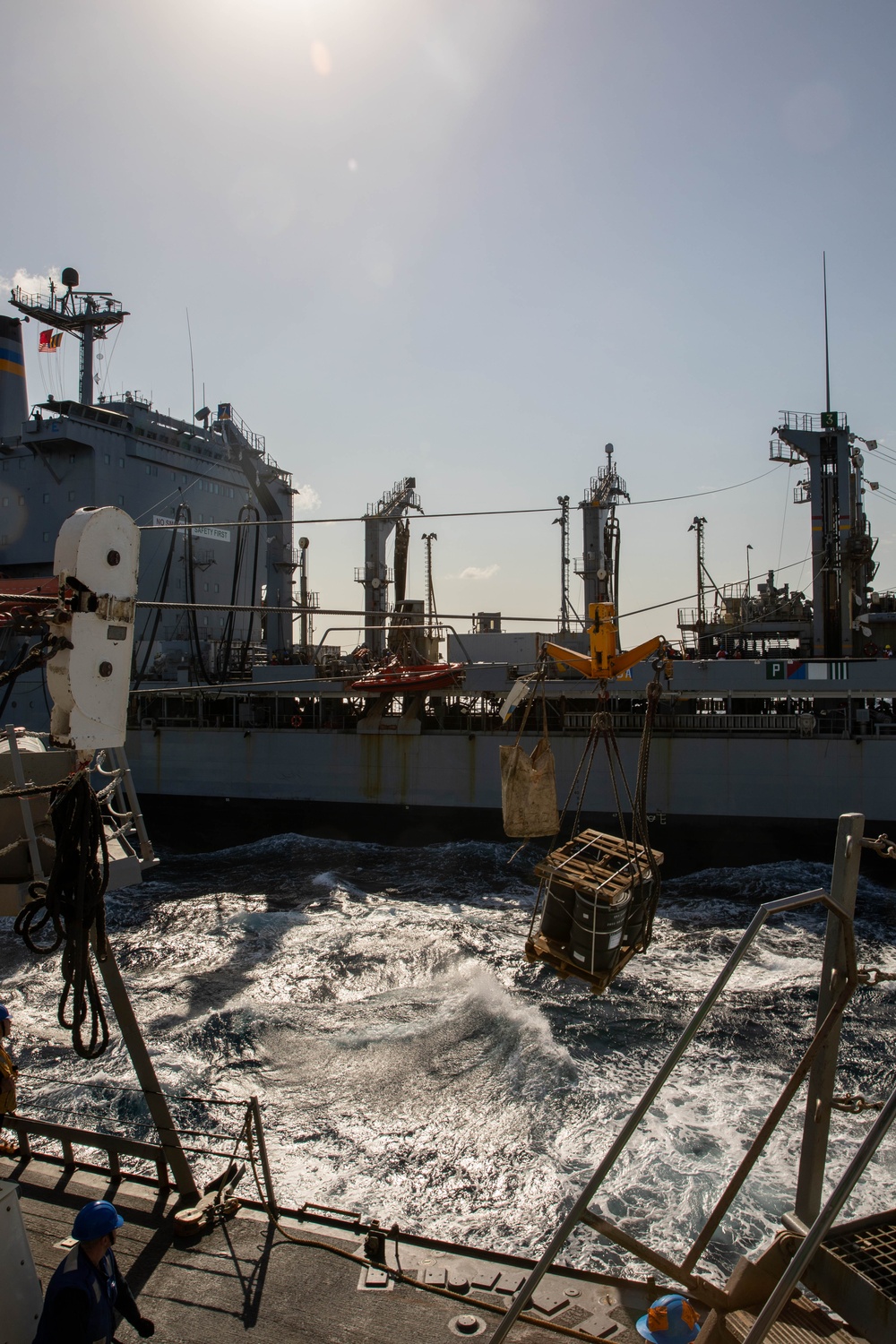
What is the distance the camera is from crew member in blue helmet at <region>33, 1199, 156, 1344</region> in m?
3.68

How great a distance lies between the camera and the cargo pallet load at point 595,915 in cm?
652

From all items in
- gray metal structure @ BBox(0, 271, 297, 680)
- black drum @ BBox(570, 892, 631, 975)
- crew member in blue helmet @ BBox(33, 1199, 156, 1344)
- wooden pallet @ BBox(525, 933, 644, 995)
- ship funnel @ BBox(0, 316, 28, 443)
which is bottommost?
crew member in blue helmet @ BBox(33, 1199, 156, 1344)

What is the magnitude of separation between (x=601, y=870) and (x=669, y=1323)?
4.01 meters

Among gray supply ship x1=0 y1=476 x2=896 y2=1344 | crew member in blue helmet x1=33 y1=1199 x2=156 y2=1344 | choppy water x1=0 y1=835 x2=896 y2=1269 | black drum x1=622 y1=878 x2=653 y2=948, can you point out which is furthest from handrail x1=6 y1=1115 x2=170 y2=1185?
black drum x1=622 y1=878 x2=653 y2=948

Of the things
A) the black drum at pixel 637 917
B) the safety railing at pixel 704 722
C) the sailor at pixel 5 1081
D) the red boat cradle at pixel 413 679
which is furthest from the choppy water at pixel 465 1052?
the red boat cradle at pixel 413 679

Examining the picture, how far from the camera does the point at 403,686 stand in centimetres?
2208

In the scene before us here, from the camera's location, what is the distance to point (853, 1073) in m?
10.6

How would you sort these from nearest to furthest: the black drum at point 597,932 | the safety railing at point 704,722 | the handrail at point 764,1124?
1. the handrail at point 764,1124
2. the black drum at point 597,932
3. the safety railing at point 704,722

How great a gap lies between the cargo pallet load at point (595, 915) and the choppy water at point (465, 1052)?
9.25ft

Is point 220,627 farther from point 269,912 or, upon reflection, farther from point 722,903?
point 722,903

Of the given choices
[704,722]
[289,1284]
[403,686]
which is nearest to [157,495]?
[403,686]

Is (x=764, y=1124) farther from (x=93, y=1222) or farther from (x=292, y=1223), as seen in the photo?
(x=292, y=1223)

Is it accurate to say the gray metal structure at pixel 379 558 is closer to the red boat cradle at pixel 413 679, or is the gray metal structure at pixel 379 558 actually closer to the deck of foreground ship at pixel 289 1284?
the red boat cradle at pixel 413 679

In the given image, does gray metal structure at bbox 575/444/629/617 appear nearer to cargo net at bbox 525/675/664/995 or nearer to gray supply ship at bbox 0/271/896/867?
gray supply ship at bbox 0/271/896/867
